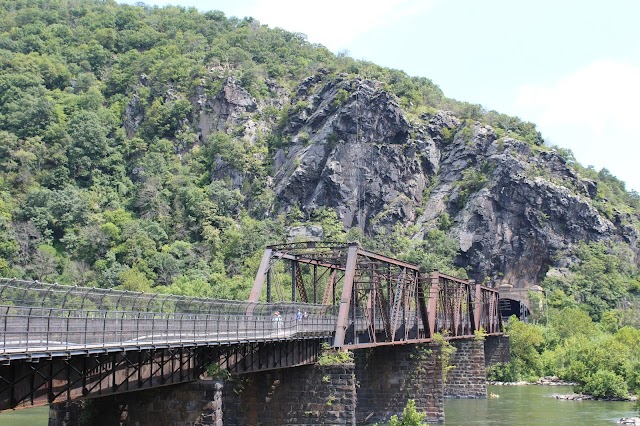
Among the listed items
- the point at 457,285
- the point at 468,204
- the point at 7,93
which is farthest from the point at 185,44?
the point at 457,285

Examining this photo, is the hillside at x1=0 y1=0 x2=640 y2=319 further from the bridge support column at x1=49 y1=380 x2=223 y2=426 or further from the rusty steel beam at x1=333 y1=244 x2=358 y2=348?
the bridge support column at x1=49 y1=380 x2=223 y2=426

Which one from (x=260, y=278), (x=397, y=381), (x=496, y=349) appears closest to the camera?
(x=260, y=278)

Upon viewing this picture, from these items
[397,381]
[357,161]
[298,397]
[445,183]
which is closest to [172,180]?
[357,161]

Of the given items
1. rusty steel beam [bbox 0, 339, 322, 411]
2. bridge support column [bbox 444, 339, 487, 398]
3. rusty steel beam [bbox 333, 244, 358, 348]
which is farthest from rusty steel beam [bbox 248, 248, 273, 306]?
bridge support column [bbox 444, 339, 487, 398]

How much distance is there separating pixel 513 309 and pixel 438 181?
24459 mm

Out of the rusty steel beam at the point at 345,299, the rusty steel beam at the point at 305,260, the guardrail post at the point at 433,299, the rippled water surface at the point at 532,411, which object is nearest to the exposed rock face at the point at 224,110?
the rippled water surface at the point at 532,411

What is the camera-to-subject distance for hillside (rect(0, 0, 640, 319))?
116688mm

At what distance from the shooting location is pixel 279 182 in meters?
134

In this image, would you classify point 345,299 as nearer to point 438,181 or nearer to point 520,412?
point 520,412

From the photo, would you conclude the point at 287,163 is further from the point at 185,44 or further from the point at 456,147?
the point at 185,44

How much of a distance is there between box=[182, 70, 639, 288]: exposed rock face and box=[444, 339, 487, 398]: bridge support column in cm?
5196

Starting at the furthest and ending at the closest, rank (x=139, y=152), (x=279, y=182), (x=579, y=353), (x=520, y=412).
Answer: (x=139, y=152) → (x=279, y=182) → (x=579, y=353) → (x=520, y=412)

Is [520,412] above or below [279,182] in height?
below

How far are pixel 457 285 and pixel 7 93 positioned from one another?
96214mm
